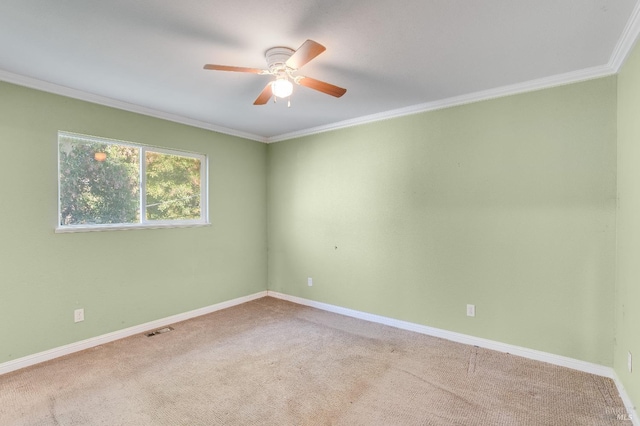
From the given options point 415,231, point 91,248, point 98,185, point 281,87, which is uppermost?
point 281,87

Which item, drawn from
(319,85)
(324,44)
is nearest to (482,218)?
(319,85)

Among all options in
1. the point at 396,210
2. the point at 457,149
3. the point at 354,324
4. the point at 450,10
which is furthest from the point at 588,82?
the point at 354,324

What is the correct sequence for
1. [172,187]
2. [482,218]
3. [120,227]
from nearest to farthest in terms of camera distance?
[482,218] < [120,227] < [172,187]

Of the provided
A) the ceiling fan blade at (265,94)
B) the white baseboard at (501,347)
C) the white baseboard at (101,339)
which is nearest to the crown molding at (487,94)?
the ceiling fan blade at (265,94)

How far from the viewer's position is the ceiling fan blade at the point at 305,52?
1.64 meters

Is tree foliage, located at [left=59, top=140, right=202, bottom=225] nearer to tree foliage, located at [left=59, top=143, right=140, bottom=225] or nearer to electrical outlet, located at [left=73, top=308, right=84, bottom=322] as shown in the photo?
tree foliage, located at [left=59, top=143, right=140, bottom=225]

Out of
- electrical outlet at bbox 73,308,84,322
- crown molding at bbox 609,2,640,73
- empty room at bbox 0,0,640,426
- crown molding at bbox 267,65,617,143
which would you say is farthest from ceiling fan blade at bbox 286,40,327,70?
electrical outlet at bbox 73,308,84,322

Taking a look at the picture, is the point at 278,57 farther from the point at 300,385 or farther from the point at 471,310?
the point at 471,310

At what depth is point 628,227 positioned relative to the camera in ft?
6.95

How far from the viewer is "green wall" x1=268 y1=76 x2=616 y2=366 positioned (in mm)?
2480

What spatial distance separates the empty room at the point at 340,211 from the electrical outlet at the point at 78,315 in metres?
0.03

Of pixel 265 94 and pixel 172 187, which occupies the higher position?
pixel 265 94

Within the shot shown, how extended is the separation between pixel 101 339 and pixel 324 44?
11.0 ft

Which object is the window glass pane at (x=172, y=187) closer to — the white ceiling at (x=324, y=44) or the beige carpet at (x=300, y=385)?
the white ceiling at (x=324, y=44)
